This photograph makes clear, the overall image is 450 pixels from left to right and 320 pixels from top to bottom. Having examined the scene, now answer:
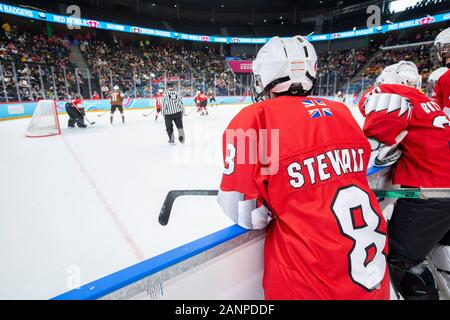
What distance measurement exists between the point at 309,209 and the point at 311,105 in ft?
1.01

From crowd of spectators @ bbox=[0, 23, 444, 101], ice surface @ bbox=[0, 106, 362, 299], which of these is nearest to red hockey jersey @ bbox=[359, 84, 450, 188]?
ice surface @ bbox=[0, 106, 362, 299]

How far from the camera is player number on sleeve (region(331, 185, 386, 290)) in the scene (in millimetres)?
734

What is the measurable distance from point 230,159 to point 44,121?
7188 mm

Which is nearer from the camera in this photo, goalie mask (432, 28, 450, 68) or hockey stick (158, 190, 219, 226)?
hockey stick (158, 190, 219, 226)

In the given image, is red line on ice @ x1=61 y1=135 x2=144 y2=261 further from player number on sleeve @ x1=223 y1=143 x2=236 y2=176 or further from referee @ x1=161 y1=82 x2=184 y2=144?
referee @ x1=161 y1=82 x2=184 y2=144

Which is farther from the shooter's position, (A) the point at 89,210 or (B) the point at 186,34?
(B) the point at 186,34

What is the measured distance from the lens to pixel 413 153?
4.51 feet

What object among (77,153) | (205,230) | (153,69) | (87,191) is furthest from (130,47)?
(205,230)

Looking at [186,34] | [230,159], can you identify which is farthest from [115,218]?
[186,34]

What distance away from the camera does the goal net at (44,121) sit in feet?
20.2

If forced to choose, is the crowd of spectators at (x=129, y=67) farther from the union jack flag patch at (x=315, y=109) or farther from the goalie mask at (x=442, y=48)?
the union jack flag patch at (x=315, y=109)

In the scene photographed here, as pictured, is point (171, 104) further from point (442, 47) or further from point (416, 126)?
point (416, 126)

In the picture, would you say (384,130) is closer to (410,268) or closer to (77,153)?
(410,268)

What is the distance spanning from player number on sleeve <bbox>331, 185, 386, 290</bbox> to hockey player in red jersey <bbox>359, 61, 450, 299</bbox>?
675 millimetres
